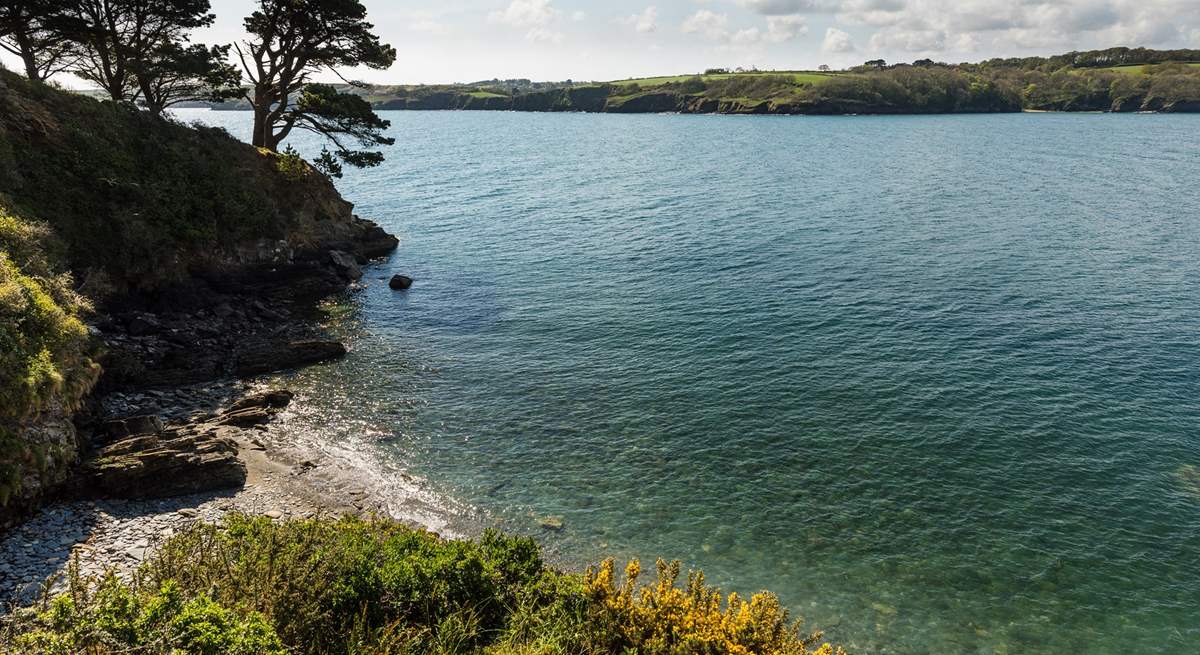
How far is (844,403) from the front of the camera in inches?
1323

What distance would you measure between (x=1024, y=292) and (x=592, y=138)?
489 ft

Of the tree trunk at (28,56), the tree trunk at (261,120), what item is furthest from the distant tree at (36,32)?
the tree trunk at (261,120)

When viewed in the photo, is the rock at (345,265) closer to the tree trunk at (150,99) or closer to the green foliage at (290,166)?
the green foliage at (290,166)

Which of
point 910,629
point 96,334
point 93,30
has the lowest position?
point 910,629

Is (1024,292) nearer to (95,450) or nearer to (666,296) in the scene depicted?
(666,296)

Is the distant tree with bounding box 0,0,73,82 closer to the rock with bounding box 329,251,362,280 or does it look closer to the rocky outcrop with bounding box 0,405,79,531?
the rock with bounding box 329,251,362,280

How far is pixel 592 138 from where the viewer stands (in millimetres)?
183875

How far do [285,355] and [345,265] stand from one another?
21.0 meters

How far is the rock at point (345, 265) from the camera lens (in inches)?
2240

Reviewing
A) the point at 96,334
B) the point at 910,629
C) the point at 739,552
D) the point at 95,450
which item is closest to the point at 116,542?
the point at 95,450

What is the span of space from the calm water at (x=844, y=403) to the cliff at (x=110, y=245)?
8.65 m

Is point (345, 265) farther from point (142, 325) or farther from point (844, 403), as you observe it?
point (844, 403)

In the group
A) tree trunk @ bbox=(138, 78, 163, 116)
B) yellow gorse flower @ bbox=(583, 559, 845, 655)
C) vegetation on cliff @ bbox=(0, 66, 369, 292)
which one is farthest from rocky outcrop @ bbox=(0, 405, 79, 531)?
→ tree trunk @ bbox=(138, 78, 163, 116)

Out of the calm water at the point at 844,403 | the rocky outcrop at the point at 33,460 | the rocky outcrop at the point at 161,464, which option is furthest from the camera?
the rocky outcrop at the point at 161,464
